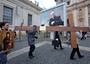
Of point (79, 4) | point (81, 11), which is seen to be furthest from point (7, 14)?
point (79, 4)

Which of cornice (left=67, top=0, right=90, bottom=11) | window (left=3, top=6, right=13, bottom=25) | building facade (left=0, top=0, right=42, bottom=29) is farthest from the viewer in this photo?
cornice (left=67, top=0, right=90, bottom=11)

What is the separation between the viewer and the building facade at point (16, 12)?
1770 cm

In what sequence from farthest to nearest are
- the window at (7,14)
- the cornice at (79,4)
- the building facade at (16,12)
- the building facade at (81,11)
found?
1. the cornice at (79,4)
2. the building facade at (81,11)
3. the window at (7,14)
4. the building facade at (16,12)

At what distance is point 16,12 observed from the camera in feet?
66.1

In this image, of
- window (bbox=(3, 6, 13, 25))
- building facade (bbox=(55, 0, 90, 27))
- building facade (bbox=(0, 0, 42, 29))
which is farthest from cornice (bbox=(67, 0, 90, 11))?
window (bbox=(3, 6, 13, 25))

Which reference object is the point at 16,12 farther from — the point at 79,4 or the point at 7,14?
the point at 79,4

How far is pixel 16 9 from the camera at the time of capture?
20.0 meters

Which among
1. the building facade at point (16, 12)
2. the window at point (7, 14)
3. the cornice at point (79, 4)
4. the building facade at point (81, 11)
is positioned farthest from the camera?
the cornice at point (79, 4)

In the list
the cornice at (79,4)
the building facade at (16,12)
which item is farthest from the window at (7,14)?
the cornice at (79,4)

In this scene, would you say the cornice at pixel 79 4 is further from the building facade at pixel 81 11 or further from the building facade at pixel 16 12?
the building facade at pixel 16 12

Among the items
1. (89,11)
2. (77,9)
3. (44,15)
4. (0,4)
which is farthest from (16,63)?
(77,9)

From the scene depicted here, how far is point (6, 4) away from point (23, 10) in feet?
14.9

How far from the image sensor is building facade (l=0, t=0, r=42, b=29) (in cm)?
1770

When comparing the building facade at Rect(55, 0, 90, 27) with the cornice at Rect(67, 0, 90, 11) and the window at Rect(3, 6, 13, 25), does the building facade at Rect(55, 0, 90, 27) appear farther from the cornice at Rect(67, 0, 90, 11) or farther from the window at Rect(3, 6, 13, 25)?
the window at Rect(3, 6, 13, 25)
